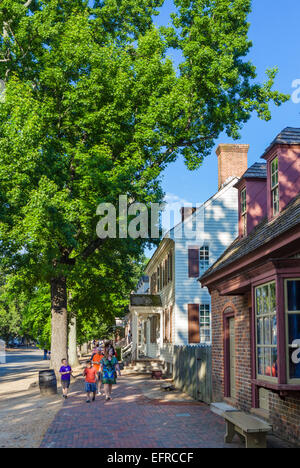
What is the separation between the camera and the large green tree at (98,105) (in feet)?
69.2

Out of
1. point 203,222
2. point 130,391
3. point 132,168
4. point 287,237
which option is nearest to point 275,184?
point 287,237

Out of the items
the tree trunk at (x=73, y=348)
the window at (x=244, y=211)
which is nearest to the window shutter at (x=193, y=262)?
the tree trunk at (x=73, y=348)

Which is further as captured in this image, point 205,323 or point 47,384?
point 205,323

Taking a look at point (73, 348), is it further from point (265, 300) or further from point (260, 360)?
point (265, 300)

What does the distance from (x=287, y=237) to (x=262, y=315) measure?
1854 mm

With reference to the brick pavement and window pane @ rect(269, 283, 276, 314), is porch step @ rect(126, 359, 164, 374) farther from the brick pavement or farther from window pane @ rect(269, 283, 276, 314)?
window pane @ rect(269, 283, 276, 314)

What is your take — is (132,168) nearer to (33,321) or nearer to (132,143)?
(132,143)

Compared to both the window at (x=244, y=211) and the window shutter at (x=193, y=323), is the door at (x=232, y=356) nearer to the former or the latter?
the window at (x=244, y=211)

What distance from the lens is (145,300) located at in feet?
→ 113

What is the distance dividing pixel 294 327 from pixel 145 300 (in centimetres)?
2517

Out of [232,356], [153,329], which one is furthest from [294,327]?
[153,329]

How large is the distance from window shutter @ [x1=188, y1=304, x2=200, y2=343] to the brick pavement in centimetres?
931

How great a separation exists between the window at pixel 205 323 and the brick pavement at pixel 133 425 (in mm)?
9448

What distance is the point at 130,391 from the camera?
70.5 feet
